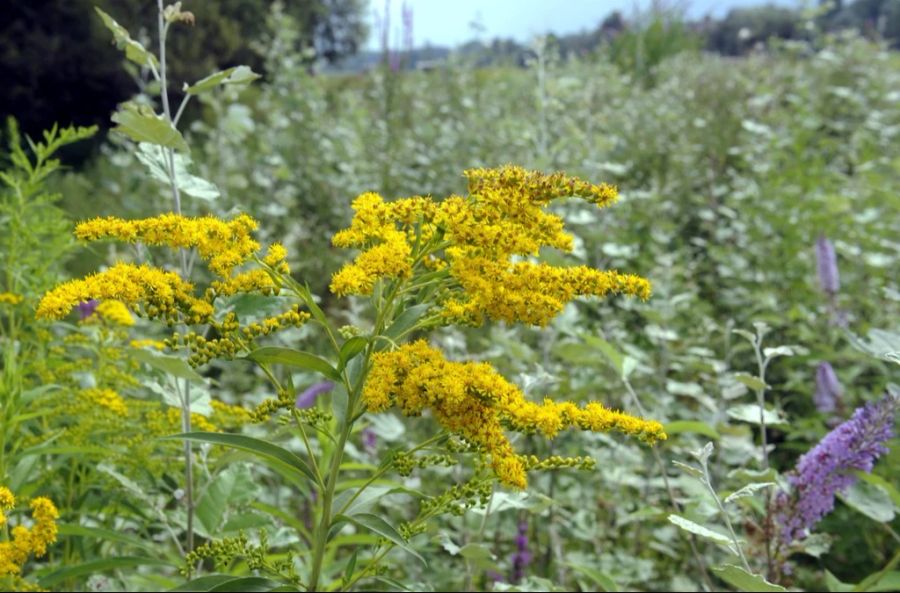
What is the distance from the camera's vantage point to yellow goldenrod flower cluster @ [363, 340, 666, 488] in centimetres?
114

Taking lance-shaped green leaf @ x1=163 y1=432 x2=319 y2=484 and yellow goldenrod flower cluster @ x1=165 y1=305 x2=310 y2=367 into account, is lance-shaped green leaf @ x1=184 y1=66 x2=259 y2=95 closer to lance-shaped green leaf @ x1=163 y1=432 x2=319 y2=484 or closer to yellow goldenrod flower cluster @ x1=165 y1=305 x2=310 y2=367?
yellow goldenrod flower cluster @ x1=165 y1=305 x2=310 y2=367

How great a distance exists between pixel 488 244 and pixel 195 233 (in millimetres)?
404

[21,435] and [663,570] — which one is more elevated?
[21,435]

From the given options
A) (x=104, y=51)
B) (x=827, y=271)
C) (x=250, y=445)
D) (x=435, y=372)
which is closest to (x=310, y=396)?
(x=250, y=445)

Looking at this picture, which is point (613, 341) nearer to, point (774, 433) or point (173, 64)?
point (774, 433)

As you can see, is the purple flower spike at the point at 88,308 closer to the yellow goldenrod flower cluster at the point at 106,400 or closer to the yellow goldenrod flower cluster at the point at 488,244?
the yellow goldenrod flower cluster at the point at 106,400

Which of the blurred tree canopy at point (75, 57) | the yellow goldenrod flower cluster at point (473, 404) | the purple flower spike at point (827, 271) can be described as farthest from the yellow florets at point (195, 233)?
the blurred tree canopy at point (75, 57)

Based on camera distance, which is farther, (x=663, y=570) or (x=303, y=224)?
(x=303, y=224)

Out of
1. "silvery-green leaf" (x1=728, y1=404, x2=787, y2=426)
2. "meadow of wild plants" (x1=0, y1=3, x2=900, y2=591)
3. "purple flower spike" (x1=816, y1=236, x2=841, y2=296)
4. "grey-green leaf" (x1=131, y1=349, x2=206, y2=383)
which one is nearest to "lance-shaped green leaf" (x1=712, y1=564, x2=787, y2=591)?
"meadow of wild plants" (x1=0, y1=3, x2=900, y2=591)

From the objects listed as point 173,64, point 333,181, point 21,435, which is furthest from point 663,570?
point 173,64

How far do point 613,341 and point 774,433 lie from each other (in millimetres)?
786

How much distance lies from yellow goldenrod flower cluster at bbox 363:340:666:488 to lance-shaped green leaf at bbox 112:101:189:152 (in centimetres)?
66

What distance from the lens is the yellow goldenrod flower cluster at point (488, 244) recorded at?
1.15 m

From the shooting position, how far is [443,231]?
3.88 ft
